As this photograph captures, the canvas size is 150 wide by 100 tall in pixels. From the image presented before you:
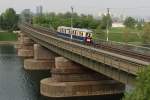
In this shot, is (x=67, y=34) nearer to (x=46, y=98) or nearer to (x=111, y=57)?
(x=46, y=98)

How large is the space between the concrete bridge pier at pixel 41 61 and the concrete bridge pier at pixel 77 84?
30787 mm

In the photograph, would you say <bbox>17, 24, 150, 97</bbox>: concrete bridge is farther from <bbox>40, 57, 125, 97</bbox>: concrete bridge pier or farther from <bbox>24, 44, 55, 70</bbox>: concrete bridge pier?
<bbox>24, 44, 55, 70</bbox>: concrete bridge pier

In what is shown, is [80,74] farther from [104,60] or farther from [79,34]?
[104,60]

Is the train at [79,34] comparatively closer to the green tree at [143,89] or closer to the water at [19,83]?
the water at [19,83]

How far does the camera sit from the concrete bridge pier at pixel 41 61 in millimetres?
96681

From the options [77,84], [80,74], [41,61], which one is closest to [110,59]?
[77,84]

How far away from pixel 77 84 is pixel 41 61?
38378 millimetres

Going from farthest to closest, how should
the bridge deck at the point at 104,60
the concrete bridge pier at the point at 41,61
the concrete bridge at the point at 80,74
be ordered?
the concrete bridge pier at the point at 41,61 < the concrete bridge at the point at 80,74 < the bridge deck at the point at 104,60

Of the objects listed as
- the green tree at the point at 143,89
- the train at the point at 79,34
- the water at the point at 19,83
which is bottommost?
the water at the point at 19,83

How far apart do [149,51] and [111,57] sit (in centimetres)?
638

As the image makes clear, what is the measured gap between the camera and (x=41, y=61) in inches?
3875

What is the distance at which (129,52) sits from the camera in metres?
50.2

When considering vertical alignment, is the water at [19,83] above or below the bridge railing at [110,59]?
below

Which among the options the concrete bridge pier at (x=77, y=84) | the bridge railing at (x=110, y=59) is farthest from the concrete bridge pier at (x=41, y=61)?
the bridge railing at (x=110, y=59)
